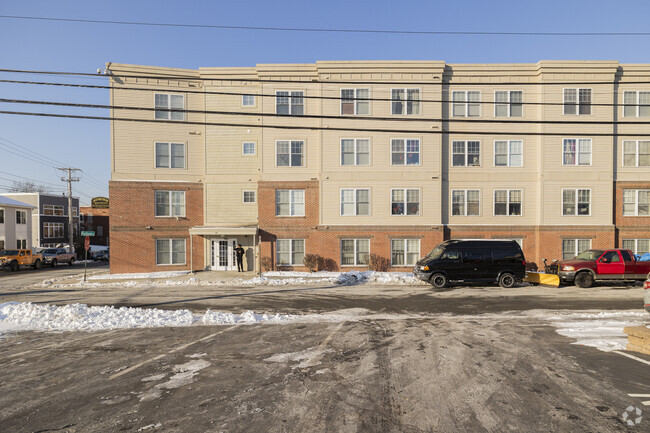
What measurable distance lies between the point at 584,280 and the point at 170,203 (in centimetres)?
2540

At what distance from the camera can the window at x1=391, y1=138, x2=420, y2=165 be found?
23812 millimetres

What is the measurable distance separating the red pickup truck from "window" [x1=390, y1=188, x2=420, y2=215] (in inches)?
356

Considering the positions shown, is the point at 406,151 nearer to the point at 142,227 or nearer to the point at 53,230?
the point at 142,227

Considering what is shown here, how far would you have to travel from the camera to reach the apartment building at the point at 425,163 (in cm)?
2347

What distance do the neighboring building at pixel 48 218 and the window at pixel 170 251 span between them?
4485 centimetres

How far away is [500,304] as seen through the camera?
1365cm

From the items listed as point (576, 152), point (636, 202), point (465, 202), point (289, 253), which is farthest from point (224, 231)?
point (636, 202)

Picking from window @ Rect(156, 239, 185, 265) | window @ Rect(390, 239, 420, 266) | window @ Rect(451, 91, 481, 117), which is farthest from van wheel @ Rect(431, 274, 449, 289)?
window @ Rect(156, 239, 185, 265)

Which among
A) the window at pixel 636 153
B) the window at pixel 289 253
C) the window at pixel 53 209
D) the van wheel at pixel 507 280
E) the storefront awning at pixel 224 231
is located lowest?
the van wheel at pixel 507 280

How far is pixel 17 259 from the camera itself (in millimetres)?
32469

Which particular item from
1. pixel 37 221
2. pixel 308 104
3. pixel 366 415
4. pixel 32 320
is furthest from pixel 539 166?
pixel 37 221

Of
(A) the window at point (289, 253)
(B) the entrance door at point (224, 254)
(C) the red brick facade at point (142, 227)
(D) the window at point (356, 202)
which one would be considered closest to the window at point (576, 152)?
(D) the window at point (356, 202)

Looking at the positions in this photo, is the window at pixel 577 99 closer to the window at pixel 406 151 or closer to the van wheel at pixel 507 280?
the window at pixel 406 151

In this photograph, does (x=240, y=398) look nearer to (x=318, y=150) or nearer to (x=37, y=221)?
(x=318, y=150)
